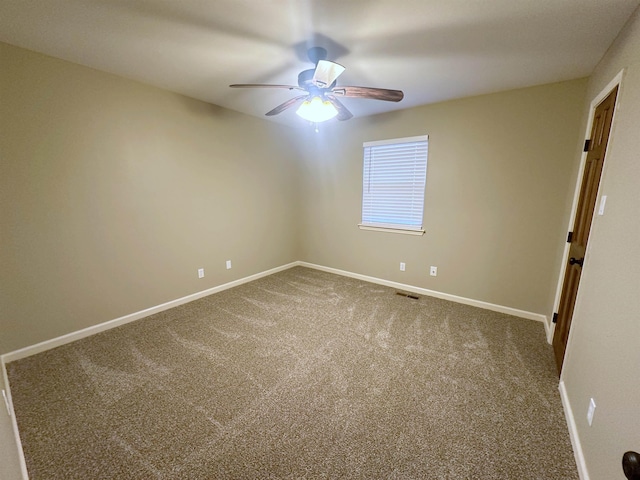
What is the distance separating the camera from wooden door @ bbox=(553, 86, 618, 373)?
1.73 meters

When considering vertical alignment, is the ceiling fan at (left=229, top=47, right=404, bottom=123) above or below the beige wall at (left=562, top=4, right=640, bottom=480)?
above

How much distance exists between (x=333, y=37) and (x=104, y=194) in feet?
8.14

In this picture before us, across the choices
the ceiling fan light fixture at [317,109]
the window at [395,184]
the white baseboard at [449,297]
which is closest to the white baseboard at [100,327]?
the white baseboard at [449,297]

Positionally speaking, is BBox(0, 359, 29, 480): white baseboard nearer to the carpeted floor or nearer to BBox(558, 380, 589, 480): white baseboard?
the carpeted floor

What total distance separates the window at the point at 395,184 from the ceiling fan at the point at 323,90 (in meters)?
1.36

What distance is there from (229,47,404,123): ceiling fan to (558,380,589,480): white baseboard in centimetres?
227


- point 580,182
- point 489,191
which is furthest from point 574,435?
point 489,191

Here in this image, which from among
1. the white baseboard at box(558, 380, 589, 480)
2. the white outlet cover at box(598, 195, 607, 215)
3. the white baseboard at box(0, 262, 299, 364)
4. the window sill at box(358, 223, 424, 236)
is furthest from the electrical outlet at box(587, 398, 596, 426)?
the white baseboard at box(0, 262, 299, 364)

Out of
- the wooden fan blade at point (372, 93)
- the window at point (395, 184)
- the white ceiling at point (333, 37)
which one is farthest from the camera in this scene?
the window at point (395, 184)

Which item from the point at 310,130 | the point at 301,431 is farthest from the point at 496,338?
the point at 310,130

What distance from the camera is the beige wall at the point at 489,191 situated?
8.21 feet

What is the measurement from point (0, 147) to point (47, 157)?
0.25 metres

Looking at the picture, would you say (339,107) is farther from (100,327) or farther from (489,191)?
(100,327)

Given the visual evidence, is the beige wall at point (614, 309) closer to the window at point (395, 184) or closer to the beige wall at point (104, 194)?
the window at point (395, 184)
